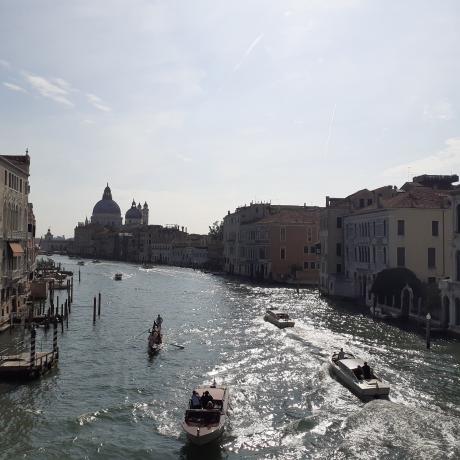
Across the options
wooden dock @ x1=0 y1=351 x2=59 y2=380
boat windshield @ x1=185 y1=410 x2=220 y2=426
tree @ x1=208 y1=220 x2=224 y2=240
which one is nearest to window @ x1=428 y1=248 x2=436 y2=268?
wooden dock @ x1=0 y1=351 x2=59 y2=380

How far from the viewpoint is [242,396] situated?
2334cm

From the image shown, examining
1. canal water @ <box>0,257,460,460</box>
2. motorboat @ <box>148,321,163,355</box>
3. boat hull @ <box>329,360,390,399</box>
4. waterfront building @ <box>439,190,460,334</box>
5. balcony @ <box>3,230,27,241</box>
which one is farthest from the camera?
balcony @ <box>3,230,27,241</box>

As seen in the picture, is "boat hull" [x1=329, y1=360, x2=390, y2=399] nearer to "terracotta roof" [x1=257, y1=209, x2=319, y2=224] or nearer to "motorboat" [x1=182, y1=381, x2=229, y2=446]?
"motorboat" [x1=182, y1=381, x2=229, y2=446]

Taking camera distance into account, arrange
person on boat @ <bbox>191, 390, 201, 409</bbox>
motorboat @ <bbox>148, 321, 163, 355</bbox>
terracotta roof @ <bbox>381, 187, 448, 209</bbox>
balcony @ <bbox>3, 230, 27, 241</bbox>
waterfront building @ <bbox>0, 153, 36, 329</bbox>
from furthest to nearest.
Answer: terracotta roof @ <bbox>381, 187, 448, 209</bbox>, balcony @ <bbox>3, 230, 27, 241</bbox>, waterfront building @ <bbox>0, 153, 36, 329</bbox>, motorboat @ <bbox>148, 321, 163, 355</bbox>, person on boat @ <bbox>191, 390, 201, 409</bbox>

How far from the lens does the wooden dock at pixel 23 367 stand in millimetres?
25266

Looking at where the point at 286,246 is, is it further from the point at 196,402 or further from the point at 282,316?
the point at 196,402

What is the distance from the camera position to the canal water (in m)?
18.2

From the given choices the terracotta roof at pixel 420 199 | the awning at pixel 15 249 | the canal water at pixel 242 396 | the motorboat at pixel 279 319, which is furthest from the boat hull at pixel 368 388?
the terracotta roof at pixel 420 199

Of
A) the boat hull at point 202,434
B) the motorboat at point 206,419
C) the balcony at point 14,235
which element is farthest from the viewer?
the balcony at point 14,235

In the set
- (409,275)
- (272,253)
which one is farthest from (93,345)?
(272,253)

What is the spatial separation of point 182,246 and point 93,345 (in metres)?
116

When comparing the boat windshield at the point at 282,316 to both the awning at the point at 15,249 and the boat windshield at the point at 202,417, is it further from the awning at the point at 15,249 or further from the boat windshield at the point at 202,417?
the boat windshield at the point at 202,417

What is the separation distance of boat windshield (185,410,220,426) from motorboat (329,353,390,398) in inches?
269

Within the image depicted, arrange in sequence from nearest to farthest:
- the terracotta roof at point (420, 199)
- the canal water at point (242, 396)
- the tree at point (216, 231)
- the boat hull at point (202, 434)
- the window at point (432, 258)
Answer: the boat hull at point (202, 434)
the canal water at point (242, 396)
the window at point (432, 258)
the terracotta roof at point (420, 199)
the tree at point (216, 231)
